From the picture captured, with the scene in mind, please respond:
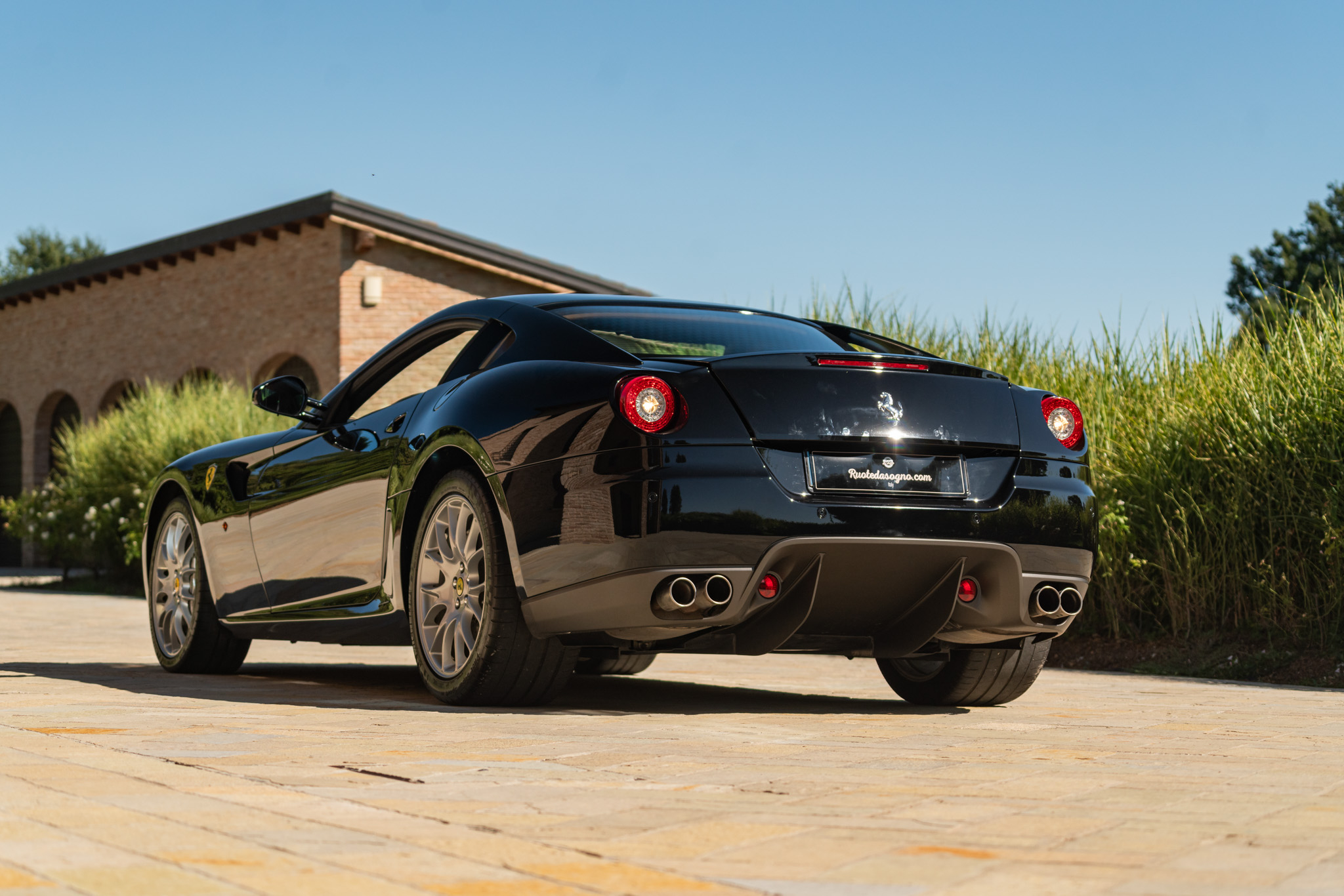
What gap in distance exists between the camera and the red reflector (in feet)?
16.1

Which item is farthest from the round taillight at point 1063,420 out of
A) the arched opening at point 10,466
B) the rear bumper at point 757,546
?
the arched opening at point 10,466

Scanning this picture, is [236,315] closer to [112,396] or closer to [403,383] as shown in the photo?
[112,396]

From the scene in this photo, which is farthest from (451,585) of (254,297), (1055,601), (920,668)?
(254,297)

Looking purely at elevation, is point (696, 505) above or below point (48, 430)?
below

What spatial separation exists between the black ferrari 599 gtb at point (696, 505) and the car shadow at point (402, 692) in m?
0.22

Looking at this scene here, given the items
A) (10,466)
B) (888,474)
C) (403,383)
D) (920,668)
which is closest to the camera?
(888,474)

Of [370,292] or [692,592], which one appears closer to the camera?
[692,592]

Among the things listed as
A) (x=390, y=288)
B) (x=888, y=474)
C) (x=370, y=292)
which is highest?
(x=390, y=288)

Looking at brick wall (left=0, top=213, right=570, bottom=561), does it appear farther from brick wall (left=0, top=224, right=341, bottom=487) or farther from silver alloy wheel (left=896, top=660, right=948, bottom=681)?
silver alloy wheel (left=896, top=660, right=948, bottom=681)

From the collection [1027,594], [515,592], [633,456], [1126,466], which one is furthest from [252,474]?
[1126,466]

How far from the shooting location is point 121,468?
746 inches

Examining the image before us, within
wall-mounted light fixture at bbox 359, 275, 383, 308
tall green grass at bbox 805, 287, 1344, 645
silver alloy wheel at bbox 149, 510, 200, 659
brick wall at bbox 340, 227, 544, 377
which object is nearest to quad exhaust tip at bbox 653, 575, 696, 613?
silver alloy wheel at bbox 149, 510, 200, 659

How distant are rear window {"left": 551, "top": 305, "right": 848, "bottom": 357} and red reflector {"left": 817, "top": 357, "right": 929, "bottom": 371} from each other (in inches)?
11.0

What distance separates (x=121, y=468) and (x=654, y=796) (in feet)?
55.5
